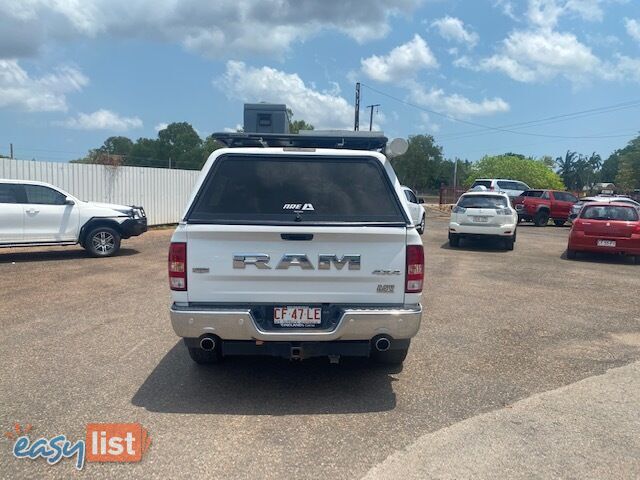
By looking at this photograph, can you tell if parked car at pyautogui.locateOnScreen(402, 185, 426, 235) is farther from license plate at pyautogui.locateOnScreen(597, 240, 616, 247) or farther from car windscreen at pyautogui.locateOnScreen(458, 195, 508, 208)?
license plate at pyautogui.locateOnScreen(597, 240, 616, 247)

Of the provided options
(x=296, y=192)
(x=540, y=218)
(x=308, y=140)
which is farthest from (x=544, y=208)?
(x=296, y=192)

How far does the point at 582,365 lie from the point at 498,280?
482cm

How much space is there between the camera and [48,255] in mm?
12258

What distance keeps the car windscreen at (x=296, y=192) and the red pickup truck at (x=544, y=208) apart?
2225 centimetres

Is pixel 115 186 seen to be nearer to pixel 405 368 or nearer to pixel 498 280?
pixel 498 280

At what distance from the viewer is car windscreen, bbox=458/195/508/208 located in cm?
1465

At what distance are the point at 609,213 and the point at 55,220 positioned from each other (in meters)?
12.8

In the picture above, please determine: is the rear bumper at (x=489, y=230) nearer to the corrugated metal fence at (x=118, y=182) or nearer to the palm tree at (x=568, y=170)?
the corrugated metal fence at (x=118, y=182)

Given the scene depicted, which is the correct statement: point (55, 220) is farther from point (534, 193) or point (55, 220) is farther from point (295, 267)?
point (534, 193)

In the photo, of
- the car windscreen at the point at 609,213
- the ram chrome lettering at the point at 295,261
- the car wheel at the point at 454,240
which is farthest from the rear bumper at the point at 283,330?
the car wheel at the point at 454,240

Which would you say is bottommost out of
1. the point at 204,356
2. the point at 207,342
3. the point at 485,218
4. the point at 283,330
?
the point at 204,356

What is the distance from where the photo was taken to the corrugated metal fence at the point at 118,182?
1566 cm

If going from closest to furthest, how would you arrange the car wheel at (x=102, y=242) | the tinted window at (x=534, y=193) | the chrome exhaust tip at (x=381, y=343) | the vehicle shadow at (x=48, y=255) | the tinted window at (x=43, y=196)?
the chrome exhaust tip at (x=381, y=343)
the tinted window at (x=43, y=196)
the vehicle shadow at (x=48, y=255)
the car wheel at (x=102, y=242)
the tinted window at (x=534, y=193)

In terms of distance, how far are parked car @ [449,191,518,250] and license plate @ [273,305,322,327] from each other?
11.4 metres
